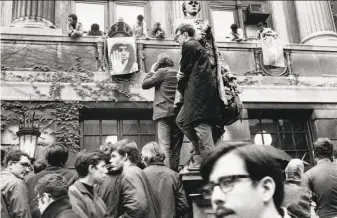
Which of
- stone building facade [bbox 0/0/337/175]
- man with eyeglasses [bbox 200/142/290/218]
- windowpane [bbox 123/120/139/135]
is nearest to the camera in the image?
man with eyeglasses [bbox 200/142/290/218]

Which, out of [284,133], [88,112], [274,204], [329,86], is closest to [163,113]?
[88,112]

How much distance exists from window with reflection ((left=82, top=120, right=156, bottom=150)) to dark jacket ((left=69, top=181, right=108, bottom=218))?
279 inches

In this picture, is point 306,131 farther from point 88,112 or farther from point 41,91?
point 41,91

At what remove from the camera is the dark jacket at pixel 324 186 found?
5586mm

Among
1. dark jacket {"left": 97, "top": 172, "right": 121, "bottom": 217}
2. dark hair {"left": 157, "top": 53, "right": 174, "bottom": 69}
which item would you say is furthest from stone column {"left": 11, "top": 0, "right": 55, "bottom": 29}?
dark jacket {"left": 97, "top": 172, "right": 121, "bottom": 217}

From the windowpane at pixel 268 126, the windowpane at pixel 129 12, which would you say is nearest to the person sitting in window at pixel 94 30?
the windowpane at pixel 129 12

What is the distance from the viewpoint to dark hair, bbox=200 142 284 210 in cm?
212

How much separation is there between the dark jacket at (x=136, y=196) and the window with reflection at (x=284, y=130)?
25.8 feet

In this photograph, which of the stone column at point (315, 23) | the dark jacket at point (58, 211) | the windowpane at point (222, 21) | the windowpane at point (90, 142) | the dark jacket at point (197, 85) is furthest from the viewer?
the windowpane at point (222, 21)

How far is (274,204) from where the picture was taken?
2186 millimetres

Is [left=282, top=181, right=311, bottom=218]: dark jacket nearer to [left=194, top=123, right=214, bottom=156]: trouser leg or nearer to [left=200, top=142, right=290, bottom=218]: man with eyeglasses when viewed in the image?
[left=194, top=123, right=214, bottom=156]: trouser leg

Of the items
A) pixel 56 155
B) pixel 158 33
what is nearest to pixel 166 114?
pixel 56 155

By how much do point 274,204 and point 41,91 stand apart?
31.6 ft

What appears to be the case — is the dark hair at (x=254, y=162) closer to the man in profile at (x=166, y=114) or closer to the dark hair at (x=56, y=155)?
the dark hair at (x=56, y=155)
